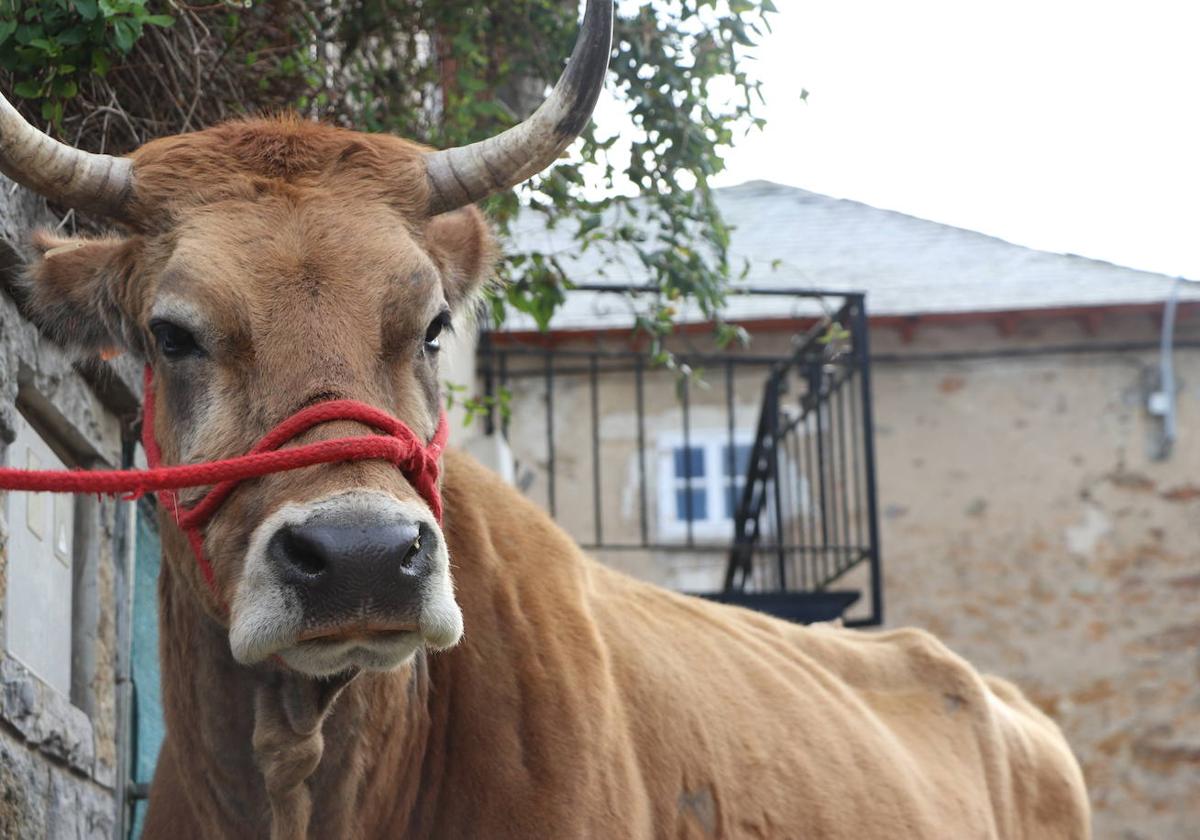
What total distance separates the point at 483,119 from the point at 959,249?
9.51 metres

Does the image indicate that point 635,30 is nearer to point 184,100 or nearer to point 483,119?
point 483,119

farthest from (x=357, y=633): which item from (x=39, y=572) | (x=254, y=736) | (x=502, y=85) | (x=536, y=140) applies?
(x=502, y=85)

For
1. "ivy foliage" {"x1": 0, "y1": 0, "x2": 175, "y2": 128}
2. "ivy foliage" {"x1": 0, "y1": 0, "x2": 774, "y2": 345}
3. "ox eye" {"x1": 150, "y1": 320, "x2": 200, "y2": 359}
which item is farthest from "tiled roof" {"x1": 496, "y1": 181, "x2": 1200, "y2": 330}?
"ox eye" {"x1": 150, "y1": 320, "x2": 200, "y2": 359}

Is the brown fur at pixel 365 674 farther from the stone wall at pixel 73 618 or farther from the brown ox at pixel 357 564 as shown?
the stone wall at pixel 73 618

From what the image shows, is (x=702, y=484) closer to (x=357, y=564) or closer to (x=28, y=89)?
(x=28, y=89)

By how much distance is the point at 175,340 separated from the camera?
278 cm

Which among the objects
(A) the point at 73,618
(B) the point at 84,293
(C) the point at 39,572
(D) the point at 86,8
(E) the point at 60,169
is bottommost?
(A) the point at 73,618

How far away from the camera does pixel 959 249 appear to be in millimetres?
14531

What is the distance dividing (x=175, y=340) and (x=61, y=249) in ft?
1.77

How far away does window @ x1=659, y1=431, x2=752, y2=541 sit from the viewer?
1280cm

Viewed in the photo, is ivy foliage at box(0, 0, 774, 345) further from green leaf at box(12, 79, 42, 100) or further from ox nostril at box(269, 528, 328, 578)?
ox nostril at box(269, 528, 328, 578)

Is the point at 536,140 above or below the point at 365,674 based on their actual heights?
above

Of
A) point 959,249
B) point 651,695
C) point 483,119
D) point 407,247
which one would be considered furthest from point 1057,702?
point 407,247

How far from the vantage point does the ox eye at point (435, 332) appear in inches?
116
